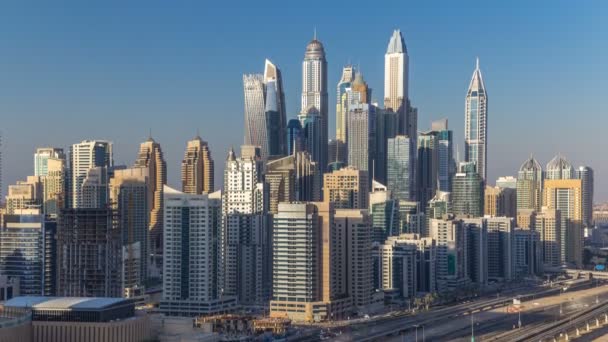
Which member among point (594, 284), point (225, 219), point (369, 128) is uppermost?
point (369, 128)

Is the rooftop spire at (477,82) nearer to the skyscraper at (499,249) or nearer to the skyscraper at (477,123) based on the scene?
the skyscraper at (477,123)

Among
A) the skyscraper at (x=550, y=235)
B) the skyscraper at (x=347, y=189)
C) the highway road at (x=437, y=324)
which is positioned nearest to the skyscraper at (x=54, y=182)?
the skyscraper at (x=347, y=189)

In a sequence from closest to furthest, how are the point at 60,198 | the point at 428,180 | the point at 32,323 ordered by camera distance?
the point at 32,323
the point at 60,198
the point at 428,180

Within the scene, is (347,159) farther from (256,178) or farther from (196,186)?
(256,178)

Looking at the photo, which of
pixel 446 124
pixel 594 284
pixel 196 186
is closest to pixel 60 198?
pixel 196 186

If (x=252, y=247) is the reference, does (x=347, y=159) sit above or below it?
above

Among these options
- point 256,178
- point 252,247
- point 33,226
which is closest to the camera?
point 33,226

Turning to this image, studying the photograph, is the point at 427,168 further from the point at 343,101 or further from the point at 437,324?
the point at 437,324
